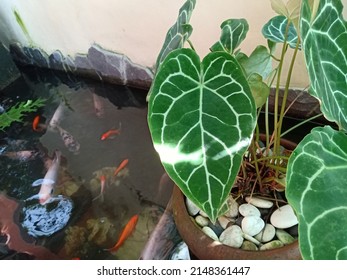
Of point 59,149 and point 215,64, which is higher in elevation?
point 215,64

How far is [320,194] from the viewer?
52cm

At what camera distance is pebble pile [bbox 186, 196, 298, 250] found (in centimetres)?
96

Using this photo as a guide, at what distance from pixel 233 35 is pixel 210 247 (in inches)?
20.1

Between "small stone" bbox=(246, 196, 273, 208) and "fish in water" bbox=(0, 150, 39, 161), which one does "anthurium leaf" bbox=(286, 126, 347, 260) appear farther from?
"fish in water" bbox=(0, 150, 39, 161)

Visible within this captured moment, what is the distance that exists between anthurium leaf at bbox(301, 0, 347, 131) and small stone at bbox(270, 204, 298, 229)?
14.6 inches

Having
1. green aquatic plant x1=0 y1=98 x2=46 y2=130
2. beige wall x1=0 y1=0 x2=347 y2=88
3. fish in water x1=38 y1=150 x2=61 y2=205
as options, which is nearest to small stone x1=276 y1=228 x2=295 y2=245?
beige wall x1=0 y1=0 x2=347 y2=88

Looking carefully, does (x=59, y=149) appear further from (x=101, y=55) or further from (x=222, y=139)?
(x=222, y=139)

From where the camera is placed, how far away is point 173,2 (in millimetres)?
1476

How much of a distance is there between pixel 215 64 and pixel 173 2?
0.90 metres

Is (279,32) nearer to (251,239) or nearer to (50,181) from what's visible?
(251,239)

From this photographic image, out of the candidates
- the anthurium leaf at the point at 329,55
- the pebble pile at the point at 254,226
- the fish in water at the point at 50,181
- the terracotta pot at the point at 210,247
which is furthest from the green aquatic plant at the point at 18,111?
the anthurium leaf at the point at 329,55

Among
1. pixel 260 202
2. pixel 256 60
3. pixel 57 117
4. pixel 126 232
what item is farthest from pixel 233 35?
pixel 57 117

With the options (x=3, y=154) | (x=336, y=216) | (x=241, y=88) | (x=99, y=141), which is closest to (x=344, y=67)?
(x=241, y=88)

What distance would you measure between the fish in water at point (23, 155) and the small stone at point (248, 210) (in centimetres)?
114
